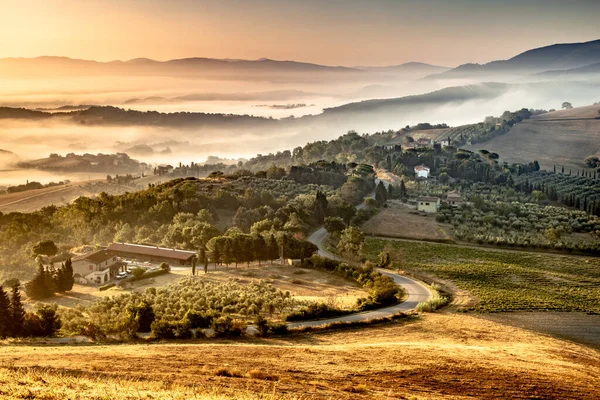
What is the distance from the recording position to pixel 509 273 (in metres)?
40.2

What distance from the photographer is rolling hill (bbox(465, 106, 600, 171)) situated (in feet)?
362

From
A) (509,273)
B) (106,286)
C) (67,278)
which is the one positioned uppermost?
(67,278)

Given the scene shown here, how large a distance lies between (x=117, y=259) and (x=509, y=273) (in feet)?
107

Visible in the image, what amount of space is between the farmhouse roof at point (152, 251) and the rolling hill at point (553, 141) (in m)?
85.8

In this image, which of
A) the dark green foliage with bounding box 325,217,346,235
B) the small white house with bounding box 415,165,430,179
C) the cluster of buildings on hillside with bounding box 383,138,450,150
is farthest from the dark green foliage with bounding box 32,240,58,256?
the cluster of buildings on hillside with bounding box 383,138,450,150

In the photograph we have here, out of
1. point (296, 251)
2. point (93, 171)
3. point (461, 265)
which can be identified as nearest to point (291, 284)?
point (296, 251)

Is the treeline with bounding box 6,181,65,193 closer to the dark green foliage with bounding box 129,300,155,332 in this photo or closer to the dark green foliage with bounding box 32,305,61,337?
the dark green foliage with bounding box 32,305,61,337

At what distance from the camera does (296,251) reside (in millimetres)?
43125

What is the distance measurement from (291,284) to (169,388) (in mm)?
22190

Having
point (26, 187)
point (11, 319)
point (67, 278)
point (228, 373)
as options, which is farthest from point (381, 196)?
point (26, 187)

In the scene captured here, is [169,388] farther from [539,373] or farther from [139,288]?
[139,288]

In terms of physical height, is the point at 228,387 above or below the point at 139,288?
above

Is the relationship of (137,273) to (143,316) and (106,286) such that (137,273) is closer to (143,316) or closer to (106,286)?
(106,286)

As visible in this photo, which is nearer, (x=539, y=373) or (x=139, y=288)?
(x=539, y=373)
